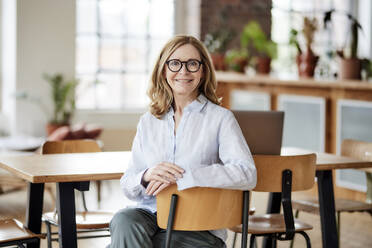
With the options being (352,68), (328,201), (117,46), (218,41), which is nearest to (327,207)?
(328,201)

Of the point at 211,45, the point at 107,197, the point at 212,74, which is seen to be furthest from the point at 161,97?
the point at 211,45

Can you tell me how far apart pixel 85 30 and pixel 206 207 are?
6517mm

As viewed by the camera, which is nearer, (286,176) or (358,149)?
(286,176)

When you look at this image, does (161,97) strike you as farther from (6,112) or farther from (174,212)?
(6,112)

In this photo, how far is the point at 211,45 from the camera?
809cm

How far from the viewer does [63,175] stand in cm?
276

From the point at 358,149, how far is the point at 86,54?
524 centimetres

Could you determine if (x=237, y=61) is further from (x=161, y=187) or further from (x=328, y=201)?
(x=161, y=187)

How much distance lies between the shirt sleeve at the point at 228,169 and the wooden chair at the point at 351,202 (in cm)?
141

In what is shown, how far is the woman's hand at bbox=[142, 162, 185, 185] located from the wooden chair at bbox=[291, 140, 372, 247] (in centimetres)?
160

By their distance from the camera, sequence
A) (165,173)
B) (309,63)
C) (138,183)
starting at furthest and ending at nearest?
(309,63), (138,183), (165,173)

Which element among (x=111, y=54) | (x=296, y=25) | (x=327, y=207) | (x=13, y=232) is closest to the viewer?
(x=13, y=232)

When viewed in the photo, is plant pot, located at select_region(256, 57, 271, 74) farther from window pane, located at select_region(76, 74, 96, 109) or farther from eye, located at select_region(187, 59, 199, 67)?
eye, located at select_region(187, 59, 199, 67)

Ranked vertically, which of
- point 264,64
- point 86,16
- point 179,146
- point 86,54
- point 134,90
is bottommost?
point 179,146
